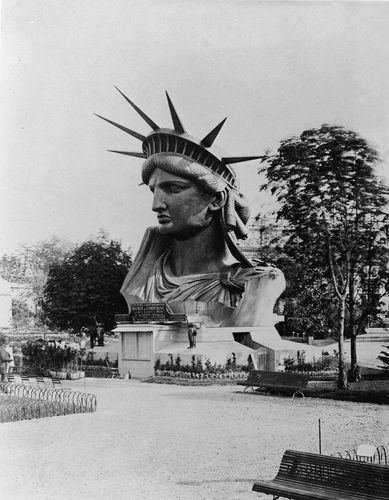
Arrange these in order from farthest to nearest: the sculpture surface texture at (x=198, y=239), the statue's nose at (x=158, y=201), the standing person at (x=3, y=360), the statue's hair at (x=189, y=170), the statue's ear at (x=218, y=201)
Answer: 1. the statue's ear at (x=218, y=201)
2. the statue's nose at (x=158, y=201)
3. the sculpture surface texture at (x=198, y=239)
4. the statue's hair at (x=189, y=170)
5. the standing person at (x=3, y=360)

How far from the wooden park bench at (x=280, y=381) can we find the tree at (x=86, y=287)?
21.6m

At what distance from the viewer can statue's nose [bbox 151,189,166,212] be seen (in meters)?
29.5

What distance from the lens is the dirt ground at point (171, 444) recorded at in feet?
32.3

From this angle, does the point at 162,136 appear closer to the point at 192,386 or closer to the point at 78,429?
the point at 192,386

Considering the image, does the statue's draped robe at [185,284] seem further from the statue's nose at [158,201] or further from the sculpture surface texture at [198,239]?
the statue's nose at [158,201]

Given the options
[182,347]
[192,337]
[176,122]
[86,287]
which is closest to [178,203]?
[176,122]

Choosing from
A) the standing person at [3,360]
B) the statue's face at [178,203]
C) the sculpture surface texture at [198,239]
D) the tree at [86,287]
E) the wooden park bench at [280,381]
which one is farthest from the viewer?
the tree at [86,287]

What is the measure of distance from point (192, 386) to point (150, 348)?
17.8 ft

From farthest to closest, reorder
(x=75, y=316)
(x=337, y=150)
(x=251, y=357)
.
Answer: (x=75, y=316) → (x=251, y=357) → (x=337, y=150)

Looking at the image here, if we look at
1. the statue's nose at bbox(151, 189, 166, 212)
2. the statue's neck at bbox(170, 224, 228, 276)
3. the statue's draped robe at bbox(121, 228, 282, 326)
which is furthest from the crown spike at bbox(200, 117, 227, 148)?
the statue's draped robe at bbox(121, 228, 282, 326)

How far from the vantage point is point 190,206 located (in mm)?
29484

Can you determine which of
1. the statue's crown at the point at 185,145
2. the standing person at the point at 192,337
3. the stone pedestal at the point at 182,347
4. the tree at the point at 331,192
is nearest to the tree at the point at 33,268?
the stone pedestal at the point at 182,347

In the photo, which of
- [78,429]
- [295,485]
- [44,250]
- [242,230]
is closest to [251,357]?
[242,230]

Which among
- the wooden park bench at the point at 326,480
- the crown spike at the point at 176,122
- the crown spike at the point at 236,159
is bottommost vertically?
the wooden park bench at the point at 326,480
